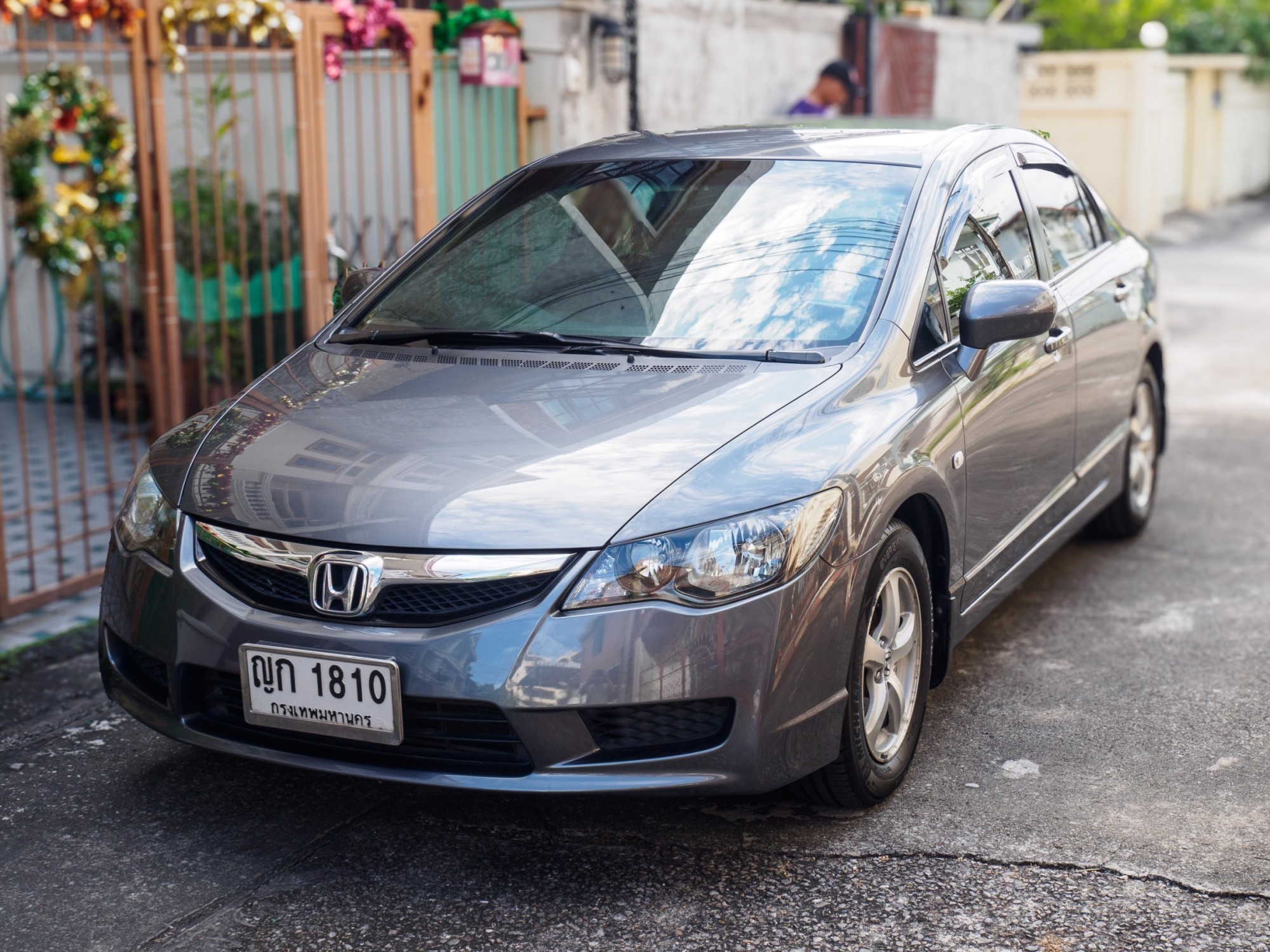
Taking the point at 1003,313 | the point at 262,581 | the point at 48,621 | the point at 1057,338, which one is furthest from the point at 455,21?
the point at 262,581

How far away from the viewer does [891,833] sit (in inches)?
137

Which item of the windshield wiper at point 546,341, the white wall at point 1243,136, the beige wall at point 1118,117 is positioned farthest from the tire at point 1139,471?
the white wall at point 1243,136

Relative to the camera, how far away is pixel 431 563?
304 centimetres

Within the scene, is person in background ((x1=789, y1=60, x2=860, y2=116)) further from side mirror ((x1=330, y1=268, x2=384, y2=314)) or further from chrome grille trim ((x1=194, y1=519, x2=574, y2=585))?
chrome grille trim ((x1=194, y1=519, x2=574, y2=585))

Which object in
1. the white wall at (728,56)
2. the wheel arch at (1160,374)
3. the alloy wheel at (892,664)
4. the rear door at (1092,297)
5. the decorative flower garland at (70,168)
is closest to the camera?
the alloy wheel at (892,664)

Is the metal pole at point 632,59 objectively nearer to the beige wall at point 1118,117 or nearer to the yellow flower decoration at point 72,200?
the yellow flower decoration at point 72,200

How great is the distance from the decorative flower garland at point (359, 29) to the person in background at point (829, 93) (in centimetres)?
382

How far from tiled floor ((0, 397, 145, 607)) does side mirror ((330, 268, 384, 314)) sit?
4.49ft

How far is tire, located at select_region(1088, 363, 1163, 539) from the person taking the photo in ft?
19.3

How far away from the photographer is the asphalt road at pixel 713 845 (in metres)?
3.07

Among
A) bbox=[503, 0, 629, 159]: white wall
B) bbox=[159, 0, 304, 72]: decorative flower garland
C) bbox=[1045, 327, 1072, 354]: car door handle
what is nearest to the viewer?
bbox=[1045, 327, 1072, 354]: car door handle

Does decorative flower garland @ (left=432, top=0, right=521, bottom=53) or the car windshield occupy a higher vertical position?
decorative flower garland @ (left=432, top=0, right=521, bottom=53)

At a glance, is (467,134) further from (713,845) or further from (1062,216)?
(713,845)

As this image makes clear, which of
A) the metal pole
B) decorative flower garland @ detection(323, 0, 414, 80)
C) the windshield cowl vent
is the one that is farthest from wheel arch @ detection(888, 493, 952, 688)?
the metal pole
